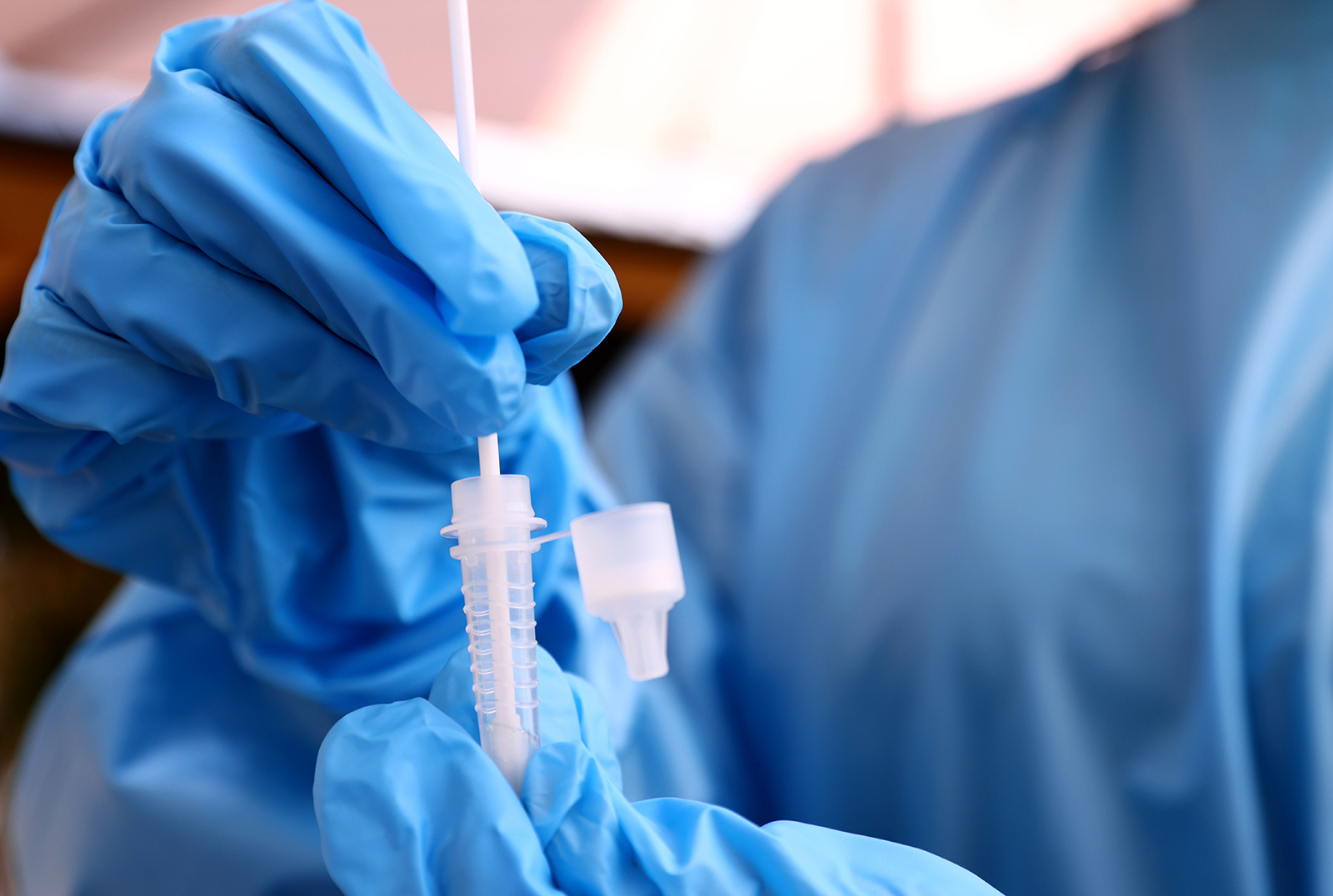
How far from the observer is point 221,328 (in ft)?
0.90

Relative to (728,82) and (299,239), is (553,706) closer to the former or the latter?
(299,239)

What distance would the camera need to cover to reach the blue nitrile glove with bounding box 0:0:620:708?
250mm

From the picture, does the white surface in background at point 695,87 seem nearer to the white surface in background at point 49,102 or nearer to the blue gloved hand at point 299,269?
the white surface in background at point 49,102

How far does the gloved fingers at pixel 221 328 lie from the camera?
0.27m

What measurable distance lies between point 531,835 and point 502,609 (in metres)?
0.07

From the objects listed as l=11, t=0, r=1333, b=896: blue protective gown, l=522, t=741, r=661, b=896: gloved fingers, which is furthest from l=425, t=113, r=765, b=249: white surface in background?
l=522, t=741, r=661, b=896: gloved fingers

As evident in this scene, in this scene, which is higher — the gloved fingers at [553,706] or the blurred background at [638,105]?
the blurred background at [638,105]

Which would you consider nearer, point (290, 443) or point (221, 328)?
point (221, 328)

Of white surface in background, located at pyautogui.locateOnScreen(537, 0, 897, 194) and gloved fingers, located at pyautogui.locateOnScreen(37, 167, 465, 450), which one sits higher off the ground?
white surface in background, located at pyautogui.locateOnScreen(537, 0, 897, 194)

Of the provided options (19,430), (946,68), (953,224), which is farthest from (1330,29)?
(19,430)

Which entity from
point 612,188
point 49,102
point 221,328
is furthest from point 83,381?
point 612,188

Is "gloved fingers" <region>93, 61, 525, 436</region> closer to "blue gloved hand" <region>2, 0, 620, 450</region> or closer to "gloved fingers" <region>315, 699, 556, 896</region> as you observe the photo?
"blue gloved hand" <region>2, 0, 620, 450</region>

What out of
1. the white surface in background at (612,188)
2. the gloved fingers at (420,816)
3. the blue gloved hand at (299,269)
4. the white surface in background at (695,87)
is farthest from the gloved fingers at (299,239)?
the white surface in background at (612,188)

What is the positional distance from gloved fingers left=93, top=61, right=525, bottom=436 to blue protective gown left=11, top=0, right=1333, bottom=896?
0.39 ft
